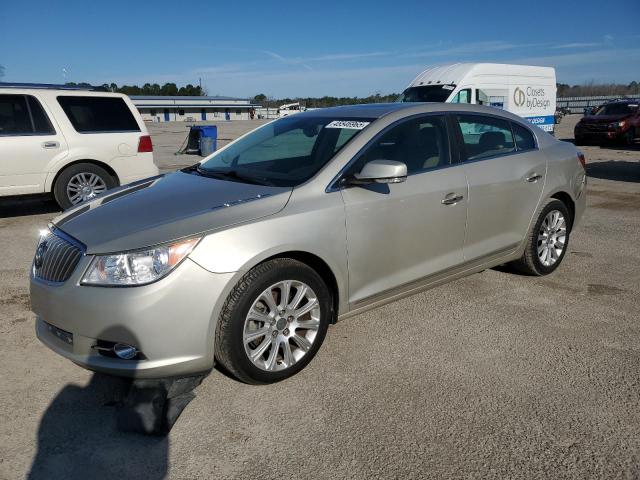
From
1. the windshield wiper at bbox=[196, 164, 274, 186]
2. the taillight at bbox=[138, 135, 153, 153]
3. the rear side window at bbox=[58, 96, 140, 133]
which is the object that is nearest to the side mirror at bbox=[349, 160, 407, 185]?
the windshield wiper at bbox=[196, 164, 274, 186]

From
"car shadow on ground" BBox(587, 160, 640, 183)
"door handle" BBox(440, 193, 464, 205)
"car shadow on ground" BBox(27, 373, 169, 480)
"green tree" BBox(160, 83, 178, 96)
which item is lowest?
"car shadow on ground" BBox(587, 160, 640, 183)

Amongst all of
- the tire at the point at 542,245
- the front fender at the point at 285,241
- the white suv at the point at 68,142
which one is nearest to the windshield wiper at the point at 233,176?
the front fender at the point at 285,241

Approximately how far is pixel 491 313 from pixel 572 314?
62 cm

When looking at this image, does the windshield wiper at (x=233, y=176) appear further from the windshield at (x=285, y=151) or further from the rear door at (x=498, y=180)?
the rear door at (x=498, y=180)

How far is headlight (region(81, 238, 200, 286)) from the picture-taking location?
2.63 metres

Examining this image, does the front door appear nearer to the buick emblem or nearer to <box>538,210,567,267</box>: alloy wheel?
<box>538,210,567,267</box>: alloy wheel

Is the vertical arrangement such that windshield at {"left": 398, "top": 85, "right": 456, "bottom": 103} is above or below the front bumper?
above

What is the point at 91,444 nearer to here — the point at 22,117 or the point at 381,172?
the point at 381,172

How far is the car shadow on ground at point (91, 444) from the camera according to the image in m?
2.39

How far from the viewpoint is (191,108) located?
271 feet

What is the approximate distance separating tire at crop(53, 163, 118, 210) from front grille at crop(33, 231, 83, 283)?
4622 mm

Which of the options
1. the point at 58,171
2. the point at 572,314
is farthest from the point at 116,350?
the point at 58,171

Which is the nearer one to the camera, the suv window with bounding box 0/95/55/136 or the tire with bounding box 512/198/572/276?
the tire with bounding box 512/198/572/276

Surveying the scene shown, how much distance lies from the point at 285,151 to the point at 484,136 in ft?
5.52
